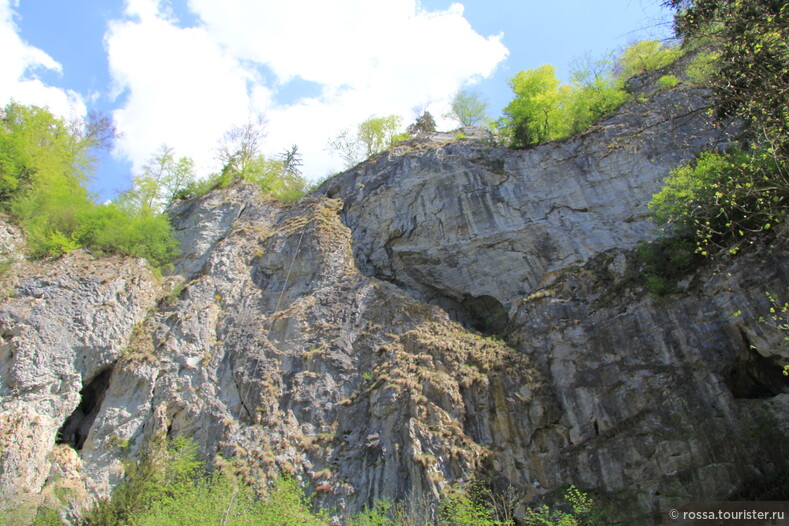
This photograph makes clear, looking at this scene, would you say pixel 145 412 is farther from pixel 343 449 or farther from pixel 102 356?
pixel 343 449

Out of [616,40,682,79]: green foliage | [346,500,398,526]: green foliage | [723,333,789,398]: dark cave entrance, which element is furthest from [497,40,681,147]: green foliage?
[346,500,398,526]: green foliage

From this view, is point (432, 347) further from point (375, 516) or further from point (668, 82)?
point (668, 82)

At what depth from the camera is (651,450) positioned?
10578 millimetres

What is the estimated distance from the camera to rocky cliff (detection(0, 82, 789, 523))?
1092 cm

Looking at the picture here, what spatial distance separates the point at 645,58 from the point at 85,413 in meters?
25.7

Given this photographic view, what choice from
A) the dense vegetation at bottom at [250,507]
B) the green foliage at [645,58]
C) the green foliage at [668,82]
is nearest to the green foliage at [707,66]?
the green foliage at [668,82]

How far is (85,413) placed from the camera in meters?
14.6

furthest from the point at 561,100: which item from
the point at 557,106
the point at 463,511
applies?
the point at 463,511

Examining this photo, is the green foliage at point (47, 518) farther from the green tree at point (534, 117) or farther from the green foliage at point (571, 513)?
the green tree at point (534, 117)

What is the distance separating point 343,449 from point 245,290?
287 inches

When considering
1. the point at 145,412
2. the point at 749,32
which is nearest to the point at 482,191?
the point at 749,32

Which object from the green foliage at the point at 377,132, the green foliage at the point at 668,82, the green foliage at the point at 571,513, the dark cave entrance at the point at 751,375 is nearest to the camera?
the green foliage at the point at 571,513

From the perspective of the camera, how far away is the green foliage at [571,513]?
1009cm

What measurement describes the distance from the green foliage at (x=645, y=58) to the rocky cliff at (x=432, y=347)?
13.1 feet
